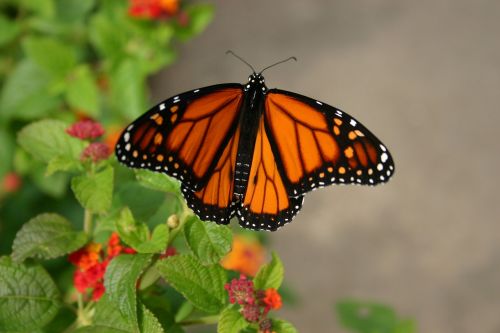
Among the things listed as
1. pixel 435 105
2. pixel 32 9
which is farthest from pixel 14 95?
pixel 435 105

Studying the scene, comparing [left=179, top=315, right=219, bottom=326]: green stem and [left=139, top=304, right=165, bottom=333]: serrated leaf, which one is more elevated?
[left=179, top=315, right=219, bottom=326]: green stem

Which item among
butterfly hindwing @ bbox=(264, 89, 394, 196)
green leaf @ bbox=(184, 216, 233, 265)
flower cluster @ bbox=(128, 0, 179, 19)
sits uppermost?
flower cluster @ bbox=(128, 0, 179, 19)

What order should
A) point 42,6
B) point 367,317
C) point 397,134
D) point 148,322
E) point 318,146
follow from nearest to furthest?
point 148,322
point 318,146
point 367,317
point 42,6
point 397,134

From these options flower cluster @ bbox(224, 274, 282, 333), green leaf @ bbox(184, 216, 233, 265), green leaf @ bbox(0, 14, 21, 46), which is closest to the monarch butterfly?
green leaf @ bbox(184, 216, 233, 265)

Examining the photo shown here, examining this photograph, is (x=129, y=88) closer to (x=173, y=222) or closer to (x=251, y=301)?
(x=173, y=222)

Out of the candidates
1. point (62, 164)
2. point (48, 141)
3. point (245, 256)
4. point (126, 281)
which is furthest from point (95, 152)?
point (245, 256)

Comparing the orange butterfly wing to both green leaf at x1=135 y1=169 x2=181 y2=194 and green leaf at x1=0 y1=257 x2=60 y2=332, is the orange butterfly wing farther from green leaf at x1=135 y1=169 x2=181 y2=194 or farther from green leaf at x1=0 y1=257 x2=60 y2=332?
green leaf at x1=0 y1=257 x2=60 y2=332

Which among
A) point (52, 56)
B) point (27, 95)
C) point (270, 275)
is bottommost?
point (270, 275)
